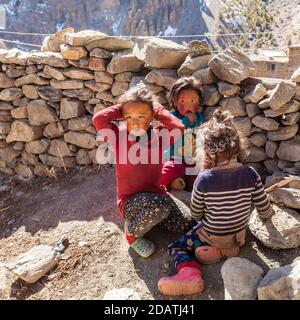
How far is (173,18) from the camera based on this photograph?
66.8 metres

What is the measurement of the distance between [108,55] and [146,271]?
2.34m

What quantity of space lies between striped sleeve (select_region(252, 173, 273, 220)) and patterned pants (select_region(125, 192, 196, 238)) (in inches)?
19.9

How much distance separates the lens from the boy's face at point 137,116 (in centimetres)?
258

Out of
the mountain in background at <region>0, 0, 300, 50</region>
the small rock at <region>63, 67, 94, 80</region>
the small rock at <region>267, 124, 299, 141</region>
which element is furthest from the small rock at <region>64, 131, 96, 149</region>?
the mountain in background at <region>0, 0, 300, 50</region>

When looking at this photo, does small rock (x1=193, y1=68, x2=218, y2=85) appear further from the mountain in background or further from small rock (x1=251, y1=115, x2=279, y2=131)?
the mountain in background

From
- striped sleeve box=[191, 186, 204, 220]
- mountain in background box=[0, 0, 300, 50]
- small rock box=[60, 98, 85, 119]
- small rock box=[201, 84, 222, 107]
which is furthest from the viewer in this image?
mountain in background box=[0, 0, 300, 50]

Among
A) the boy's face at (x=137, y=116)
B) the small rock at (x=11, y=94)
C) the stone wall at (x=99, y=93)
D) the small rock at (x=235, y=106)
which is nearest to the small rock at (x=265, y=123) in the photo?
the stone wall at (x=99, y=93)

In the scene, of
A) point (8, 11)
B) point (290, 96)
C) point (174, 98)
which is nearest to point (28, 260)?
point (174, 98)

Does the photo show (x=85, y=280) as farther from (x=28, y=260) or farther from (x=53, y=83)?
(x=53, y=83)

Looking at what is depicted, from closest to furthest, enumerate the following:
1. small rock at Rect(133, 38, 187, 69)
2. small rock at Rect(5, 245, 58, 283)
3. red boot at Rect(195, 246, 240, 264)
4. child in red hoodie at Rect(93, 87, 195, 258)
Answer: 1. red boot at Rect(195, 246, 240, 264)
2. child in red hoodie at Rect(93, 87, 195, 258)
3. small rock at Rect(5, 245, 58, 283)
4. small rock at Rect(133, 38, 187, 69)

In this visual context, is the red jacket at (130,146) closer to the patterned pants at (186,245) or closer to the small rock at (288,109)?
the patterned pants at (186,245)

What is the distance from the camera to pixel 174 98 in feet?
10.6

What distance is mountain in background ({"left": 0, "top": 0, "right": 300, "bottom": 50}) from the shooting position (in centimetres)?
4675
